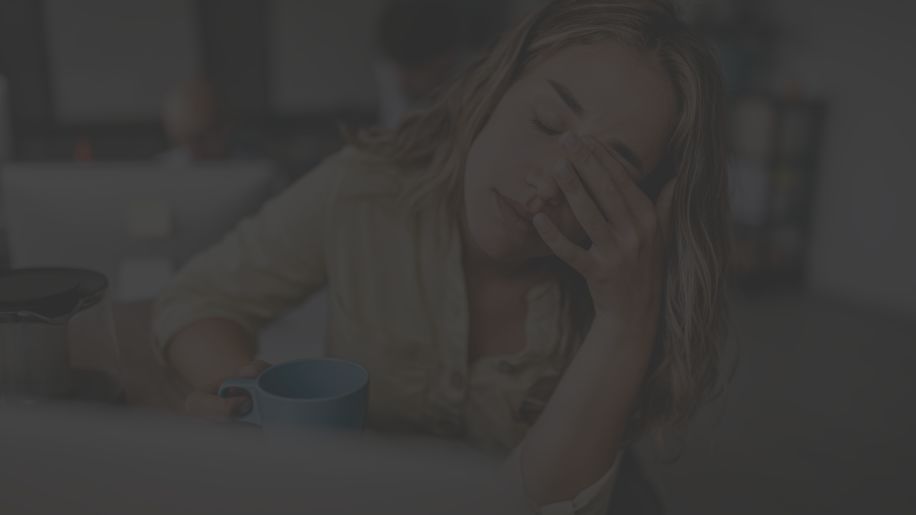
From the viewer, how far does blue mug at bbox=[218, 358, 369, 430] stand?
0.46 m

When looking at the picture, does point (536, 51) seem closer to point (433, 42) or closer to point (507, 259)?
point (507, 259)

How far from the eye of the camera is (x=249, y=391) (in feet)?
1.68

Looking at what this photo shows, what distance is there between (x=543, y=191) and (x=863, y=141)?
9.35 feet

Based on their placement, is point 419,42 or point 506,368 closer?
point 506,368

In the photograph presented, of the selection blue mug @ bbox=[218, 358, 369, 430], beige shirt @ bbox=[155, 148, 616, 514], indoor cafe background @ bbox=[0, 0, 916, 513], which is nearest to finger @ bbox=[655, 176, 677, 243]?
beige shirt @ bbox=[155, 148, 616, 514]

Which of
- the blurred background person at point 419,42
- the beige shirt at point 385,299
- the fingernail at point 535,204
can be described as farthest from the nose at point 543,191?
the blurred background person at point 419,42

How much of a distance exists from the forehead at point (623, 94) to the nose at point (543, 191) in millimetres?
44

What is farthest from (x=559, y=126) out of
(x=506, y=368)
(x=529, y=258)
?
(x=506, y=368)

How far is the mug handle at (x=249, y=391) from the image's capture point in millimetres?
493

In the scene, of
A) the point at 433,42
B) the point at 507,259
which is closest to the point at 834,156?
the point at 433,42

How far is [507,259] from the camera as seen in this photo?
65 cm

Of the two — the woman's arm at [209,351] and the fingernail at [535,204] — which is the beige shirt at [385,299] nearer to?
the woman's arm at [209,351]

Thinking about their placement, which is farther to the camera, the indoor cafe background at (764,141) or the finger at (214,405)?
the indoor cafe background at (764,141)

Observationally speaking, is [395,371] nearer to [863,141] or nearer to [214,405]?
[214,405]
